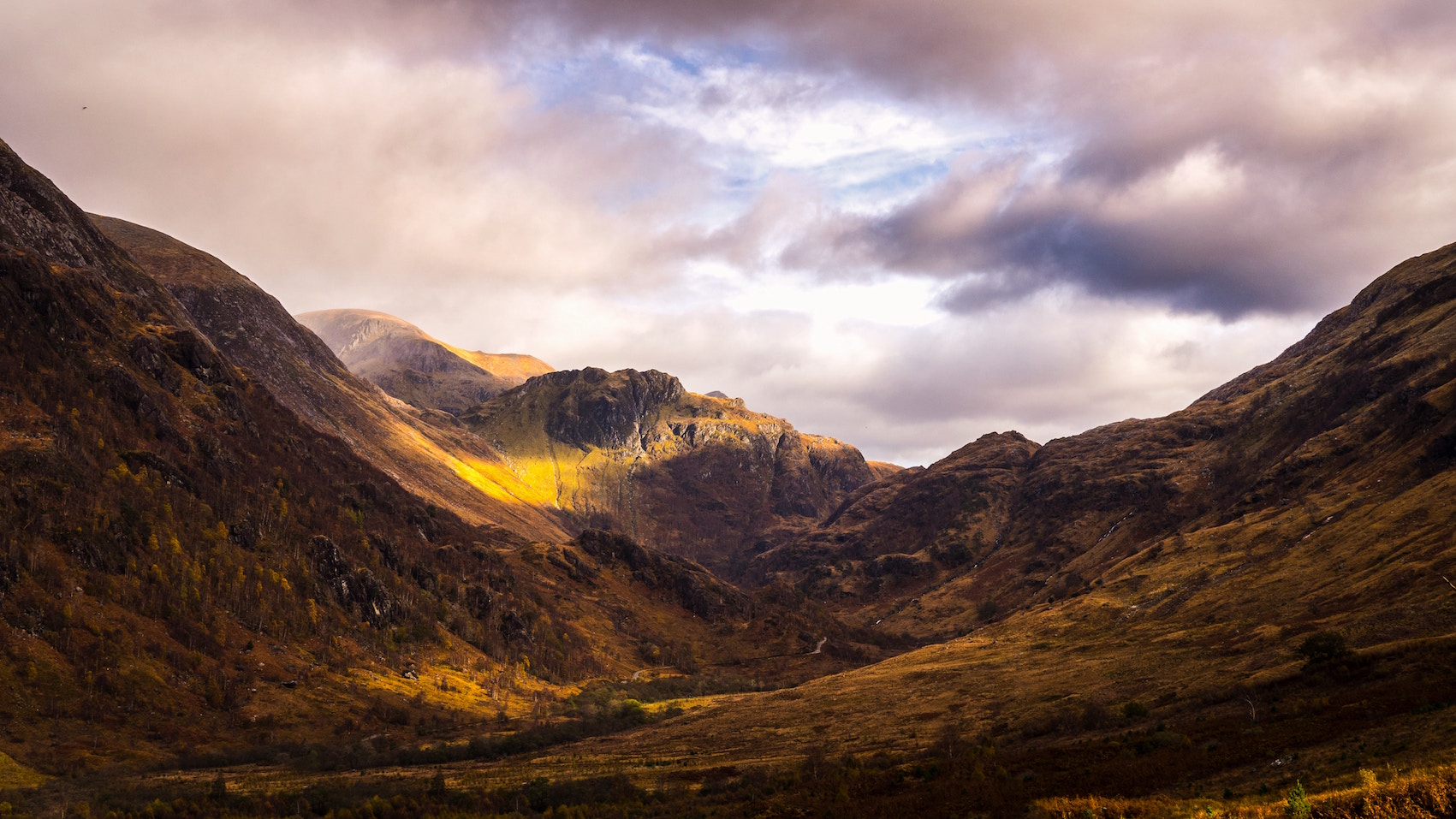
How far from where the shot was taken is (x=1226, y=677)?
93.6 m

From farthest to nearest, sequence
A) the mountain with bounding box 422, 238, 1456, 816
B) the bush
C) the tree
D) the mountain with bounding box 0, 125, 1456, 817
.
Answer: the bush → the mountain with bounding box 0, 125, 1456, 817 → the mountain with bounding box 422, 238, 1456, 816 → the tree

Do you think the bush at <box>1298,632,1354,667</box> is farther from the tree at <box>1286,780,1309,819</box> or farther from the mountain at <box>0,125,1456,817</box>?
the tree at <box>1286,780,1309,819</box>

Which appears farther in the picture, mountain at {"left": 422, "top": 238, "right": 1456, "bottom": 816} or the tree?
mountain at {"left": 422, "top": 238, "right": 1456, "bottom": 816}

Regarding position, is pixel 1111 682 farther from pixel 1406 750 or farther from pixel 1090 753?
pixel 1406 750

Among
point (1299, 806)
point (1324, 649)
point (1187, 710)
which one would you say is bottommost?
point (1187, 710)

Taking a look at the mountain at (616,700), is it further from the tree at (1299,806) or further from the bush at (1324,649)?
the tree at (1299,806)

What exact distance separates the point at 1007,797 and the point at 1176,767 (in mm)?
11715

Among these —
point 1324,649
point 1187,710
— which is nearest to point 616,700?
point 1187,710

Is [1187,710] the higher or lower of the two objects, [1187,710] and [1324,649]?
the lower

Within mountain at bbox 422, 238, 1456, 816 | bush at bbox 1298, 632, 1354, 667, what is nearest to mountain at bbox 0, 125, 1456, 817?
bush at bbox 1298, 632, 1354, 667

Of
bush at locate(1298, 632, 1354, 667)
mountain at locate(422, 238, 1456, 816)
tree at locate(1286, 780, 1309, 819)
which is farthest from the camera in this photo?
bush at locate(1298, 632, 1354, 667)

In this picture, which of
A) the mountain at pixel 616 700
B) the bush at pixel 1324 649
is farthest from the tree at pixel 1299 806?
the bush at pixel 1324 649

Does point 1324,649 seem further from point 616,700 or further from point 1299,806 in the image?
point 616,700

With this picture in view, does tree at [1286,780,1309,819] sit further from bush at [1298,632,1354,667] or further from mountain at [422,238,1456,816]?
bush at [1298,632,1354,667]
